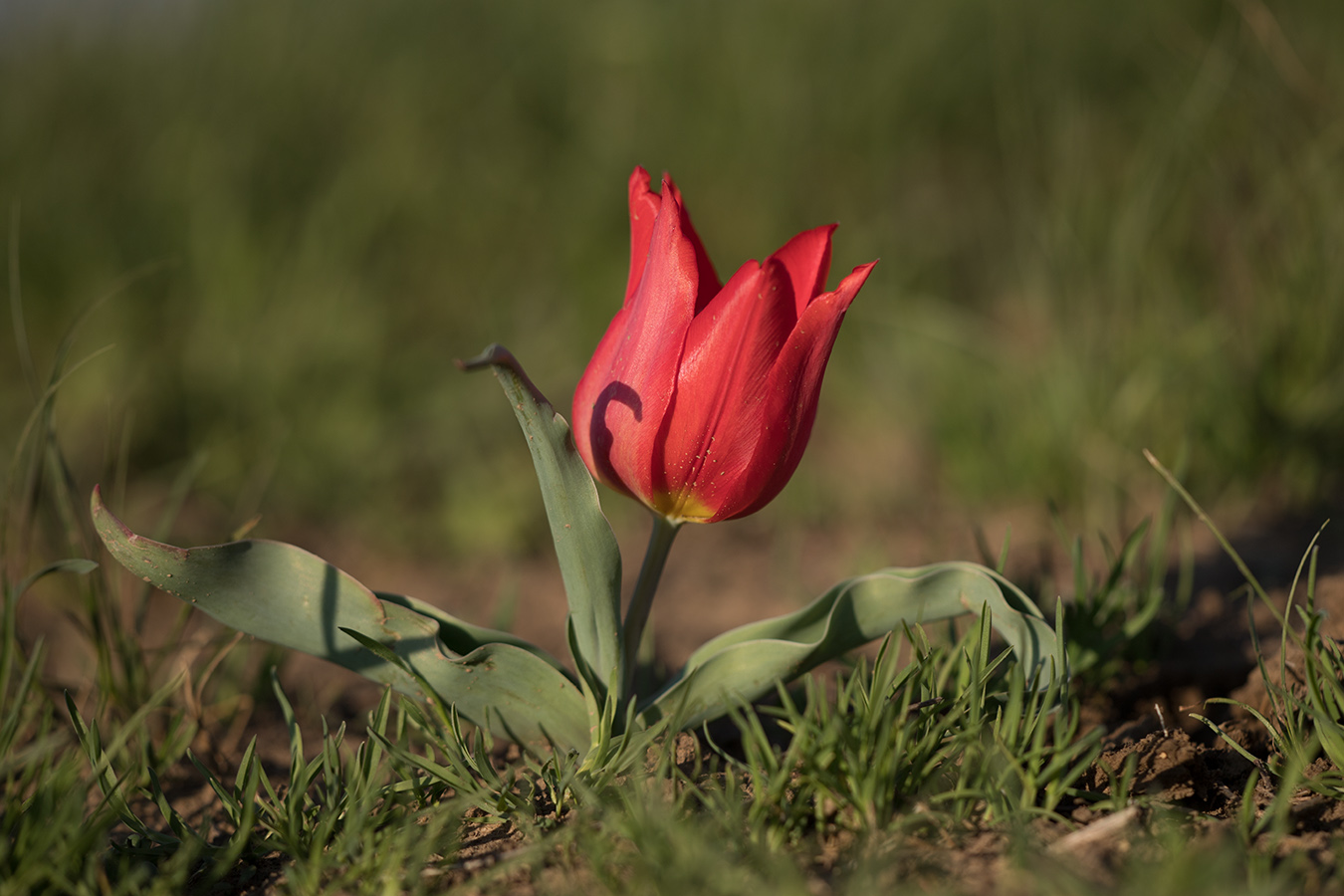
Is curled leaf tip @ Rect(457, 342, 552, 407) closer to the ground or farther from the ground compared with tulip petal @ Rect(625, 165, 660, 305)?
closer to the ground

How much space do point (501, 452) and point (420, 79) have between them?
221cm

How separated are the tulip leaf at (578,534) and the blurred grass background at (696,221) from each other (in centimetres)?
111

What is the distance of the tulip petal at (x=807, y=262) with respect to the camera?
Answer: 113 centimetres

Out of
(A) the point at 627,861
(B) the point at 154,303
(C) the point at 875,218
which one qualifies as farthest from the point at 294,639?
(C) the point at 875,218

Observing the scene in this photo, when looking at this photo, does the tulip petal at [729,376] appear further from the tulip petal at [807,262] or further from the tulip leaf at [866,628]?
the tulip leaf at [866,628]

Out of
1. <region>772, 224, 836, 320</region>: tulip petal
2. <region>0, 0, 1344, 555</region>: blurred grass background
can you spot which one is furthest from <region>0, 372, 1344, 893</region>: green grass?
<region>0, 0, 1344, 555</region>: blurred grass background

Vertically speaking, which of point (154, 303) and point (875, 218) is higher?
point (875, 218)

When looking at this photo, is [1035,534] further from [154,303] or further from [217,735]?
[154,303]

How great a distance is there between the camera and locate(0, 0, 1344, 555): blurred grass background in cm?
233

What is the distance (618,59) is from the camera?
4332 millimetres

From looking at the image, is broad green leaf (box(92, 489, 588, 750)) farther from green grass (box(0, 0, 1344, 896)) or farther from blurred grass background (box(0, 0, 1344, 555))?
blurred grass background (box(0, 0, 1344, 555))

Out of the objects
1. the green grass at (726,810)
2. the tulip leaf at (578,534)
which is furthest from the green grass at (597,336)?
the tulip leaf at (578,534)

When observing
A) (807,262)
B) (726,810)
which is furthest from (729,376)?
(726,810)

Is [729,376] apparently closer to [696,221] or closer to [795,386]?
[795,386]
